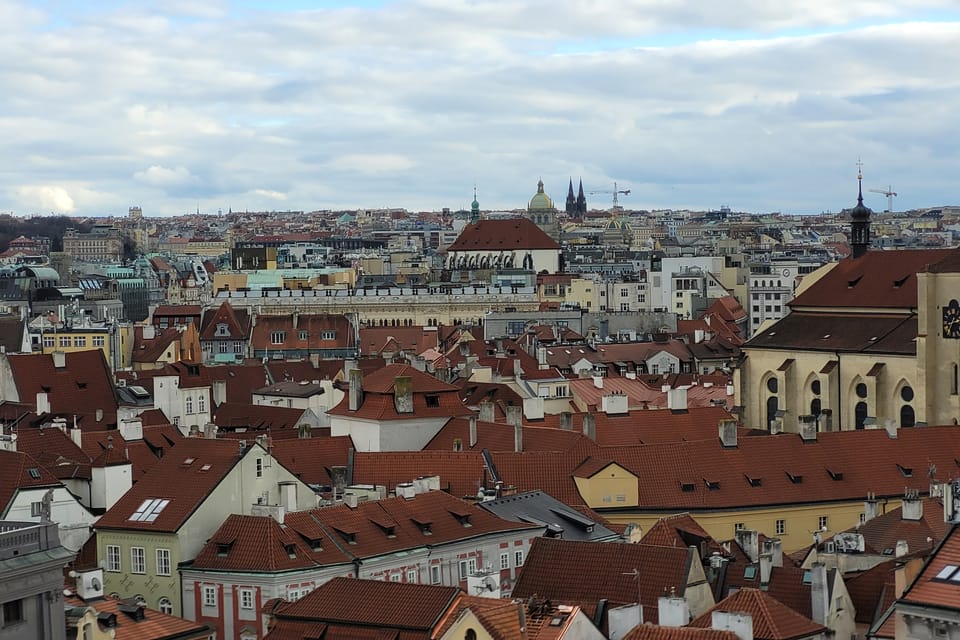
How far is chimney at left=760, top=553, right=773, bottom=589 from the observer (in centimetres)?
4891

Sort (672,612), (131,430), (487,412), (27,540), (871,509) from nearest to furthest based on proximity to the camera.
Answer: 1. (27,540)
2. (672,612)
3. (871,509)
4. (131,430)
5. (487,412)

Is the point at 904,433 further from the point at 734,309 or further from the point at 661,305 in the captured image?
the point at 661,305

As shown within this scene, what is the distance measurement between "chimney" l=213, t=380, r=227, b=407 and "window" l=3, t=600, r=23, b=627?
216ft

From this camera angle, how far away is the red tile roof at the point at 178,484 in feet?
180

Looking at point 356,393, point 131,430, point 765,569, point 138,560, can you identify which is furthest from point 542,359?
point 765,569

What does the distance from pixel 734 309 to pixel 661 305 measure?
13766 millimetres

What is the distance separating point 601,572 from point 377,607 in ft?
23.1

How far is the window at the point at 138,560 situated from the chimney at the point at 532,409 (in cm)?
3200

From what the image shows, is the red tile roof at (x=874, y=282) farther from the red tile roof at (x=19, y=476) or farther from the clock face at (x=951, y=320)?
the red tile roof at (x=19, y=476)

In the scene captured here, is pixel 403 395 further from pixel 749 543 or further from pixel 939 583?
pixel 939 583

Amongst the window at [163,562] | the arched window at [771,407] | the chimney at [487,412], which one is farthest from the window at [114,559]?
the arched window at [771,407]

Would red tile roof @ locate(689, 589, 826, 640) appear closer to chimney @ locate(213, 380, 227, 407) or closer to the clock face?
the clock face

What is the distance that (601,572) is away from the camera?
48.3 m

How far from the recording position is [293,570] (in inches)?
2041
